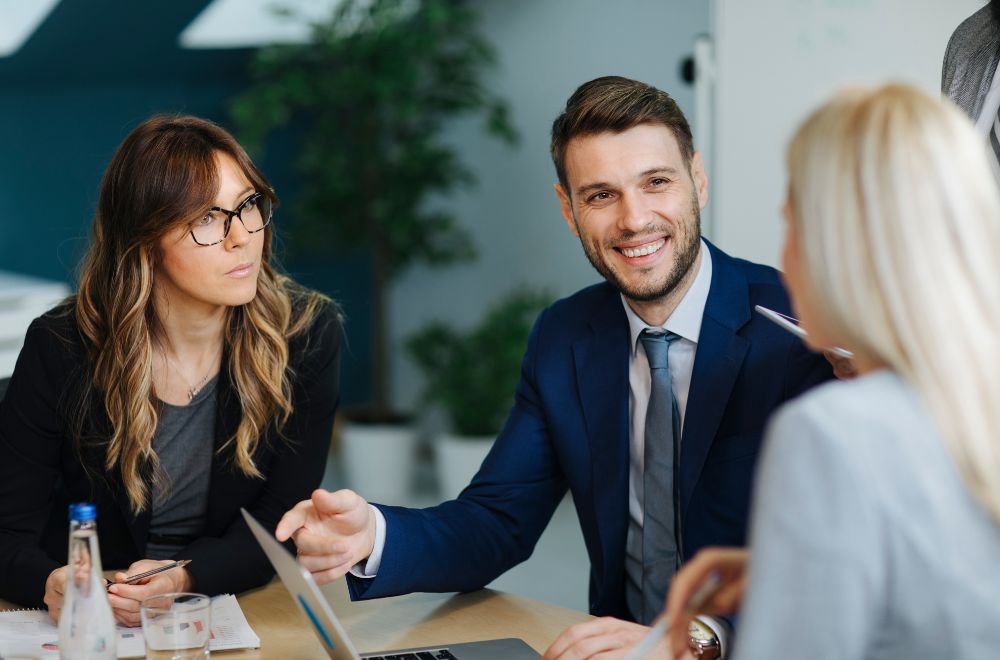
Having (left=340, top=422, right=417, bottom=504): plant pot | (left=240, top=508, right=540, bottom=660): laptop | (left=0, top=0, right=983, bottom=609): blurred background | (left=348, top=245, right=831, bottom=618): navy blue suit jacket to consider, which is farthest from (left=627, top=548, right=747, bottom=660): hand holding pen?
(left=340, top=422, right=417, bottom=504): plant pot

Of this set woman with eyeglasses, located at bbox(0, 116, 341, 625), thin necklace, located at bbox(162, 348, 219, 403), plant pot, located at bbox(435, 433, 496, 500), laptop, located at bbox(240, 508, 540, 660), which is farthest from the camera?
plant pot, located at bbox(435, 433, 496, 500)

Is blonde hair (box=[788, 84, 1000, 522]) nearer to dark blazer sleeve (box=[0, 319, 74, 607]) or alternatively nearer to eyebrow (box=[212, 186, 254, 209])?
eyebrow (box=[212, 186, 254, 209])

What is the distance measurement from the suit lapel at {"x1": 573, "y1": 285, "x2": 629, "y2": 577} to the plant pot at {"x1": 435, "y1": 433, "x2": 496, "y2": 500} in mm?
2865

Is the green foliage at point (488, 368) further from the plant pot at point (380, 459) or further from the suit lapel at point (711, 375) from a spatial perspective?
the suit lapel at point (711, 375)

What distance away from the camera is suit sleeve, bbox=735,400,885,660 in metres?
0.82

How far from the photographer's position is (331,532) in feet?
5.10

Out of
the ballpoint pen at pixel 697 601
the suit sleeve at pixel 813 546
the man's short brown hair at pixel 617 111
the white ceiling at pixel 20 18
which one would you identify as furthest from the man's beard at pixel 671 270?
the white ceiling at pixel 20 18

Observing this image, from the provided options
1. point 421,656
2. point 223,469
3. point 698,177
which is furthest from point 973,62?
point 223,469

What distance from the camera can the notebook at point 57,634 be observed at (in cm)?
145

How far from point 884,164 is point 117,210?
4.84ft

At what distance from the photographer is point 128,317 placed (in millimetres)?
1982

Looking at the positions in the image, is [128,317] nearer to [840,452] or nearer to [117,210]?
[117,210]

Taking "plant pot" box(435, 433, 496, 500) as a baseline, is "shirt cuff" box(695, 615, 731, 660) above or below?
above

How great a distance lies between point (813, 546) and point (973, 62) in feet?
4.38
